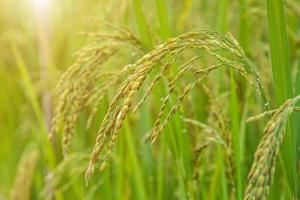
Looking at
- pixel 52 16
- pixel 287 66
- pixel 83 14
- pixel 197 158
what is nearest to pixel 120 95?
pixel 287 66

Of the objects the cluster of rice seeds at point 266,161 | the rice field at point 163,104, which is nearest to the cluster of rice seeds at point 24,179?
the rice field at point 163,104

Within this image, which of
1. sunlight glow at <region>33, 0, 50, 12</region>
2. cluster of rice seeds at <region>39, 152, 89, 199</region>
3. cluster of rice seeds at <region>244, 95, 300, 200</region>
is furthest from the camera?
sunlight glow at <region>33, 0, 50, 12</region>

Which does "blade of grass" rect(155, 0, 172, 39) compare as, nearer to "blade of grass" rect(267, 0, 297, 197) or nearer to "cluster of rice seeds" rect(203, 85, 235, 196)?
"cluster of rice seeds" rect(203, 85, 235, 196)

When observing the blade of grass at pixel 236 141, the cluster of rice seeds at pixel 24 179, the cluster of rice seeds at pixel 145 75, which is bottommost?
the cluster of rice seeds at pixel 24 179

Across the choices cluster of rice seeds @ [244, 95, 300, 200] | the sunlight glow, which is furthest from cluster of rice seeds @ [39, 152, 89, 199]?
the sunlight glow

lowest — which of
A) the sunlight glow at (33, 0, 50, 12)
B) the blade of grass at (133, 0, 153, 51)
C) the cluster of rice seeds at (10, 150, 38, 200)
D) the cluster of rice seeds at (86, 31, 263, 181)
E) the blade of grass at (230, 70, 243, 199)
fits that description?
the cluster of rice seeds at (10, 150, 38, 200)

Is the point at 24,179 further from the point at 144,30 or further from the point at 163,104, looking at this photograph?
the point at 163,104

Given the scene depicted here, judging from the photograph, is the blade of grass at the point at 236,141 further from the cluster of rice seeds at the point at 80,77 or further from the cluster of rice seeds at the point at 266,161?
the cluster of rice seeds at the point at 266,161
